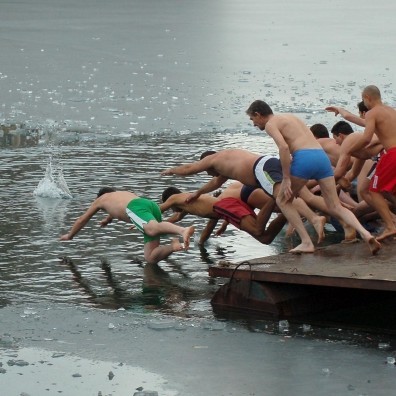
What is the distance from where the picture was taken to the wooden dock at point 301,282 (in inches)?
393

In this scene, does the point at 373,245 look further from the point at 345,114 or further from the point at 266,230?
the point at 345,114

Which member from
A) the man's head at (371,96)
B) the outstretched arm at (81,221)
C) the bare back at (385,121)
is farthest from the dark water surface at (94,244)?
the man's head at (371,96)

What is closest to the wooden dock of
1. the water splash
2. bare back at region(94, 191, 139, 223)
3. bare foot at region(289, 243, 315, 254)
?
bare foot at region(289, 243, 315, 254)

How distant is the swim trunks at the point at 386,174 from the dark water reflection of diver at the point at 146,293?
6.49 ft

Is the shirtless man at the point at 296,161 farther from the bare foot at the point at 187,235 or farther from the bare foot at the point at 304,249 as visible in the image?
the bare foot at the point at 187,235

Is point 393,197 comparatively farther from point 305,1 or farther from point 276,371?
point 305,1

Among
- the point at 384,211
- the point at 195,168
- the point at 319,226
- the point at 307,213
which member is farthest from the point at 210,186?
the point at 384,211

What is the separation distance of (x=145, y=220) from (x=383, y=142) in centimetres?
235

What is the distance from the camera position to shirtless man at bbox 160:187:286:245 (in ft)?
41.1

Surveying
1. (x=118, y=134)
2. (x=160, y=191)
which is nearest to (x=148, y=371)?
(x=160, y=191)

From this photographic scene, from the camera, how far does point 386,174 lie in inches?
465

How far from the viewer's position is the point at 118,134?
2083 centimetres

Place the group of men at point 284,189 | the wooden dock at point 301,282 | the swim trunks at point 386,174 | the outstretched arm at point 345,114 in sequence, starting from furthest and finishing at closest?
the outstretched arm at point 345,114 → the swim trunks at point 386,174 → the group of men at point 284,189 → the wooden dock at point 301,282

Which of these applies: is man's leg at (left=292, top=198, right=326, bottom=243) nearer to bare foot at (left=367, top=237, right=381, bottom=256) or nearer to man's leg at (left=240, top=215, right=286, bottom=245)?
man's leg at (left=240, top=215, right=286, bottom=245)
